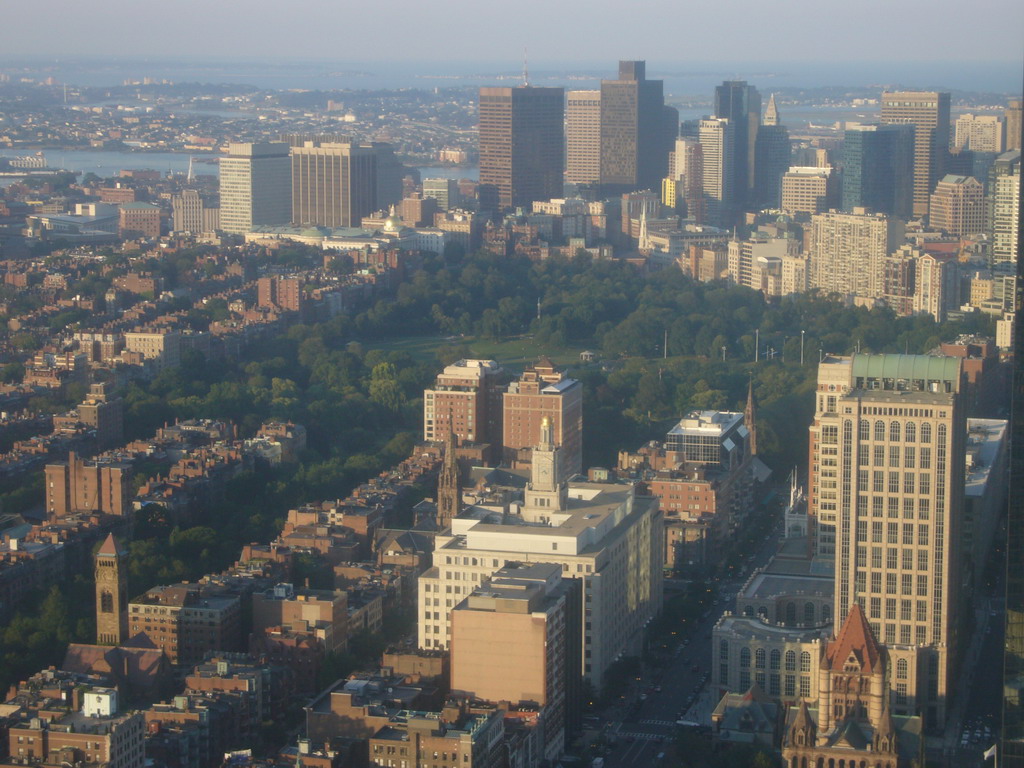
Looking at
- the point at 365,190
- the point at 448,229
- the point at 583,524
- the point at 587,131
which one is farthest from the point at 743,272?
the point at 583,524

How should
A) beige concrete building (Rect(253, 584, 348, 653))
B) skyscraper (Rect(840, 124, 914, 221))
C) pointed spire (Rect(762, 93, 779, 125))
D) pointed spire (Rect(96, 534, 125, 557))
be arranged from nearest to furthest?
beige concrete building (Rect(253, 584, 348, 653)) → pointed spire (Rect(96, 534, 125, 557)) → skyscraper (Rect(840, 124, 914, 221)) → pointed spire (Rect(762, 93, 779, 125))

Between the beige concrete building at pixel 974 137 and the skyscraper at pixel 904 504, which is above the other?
the beige concrete building at pixel 974 137

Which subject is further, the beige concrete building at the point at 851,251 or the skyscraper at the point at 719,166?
the skyscraper at the point at 719,166

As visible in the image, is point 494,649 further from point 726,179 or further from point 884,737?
point 726,179

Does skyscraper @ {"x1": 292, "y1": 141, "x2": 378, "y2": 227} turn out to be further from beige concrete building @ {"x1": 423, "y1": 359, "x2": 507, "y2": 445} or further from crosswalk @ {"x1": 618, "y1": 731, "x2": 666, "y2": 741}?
crosswalk @ {"x1": 618, "y1": 731, "x2": 666, "y2": 741}

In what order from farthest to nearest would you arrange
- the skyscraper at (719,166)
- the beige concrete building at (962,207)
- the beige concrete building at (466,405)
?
the skyscraper at (719,166), the beige concrete building at (962,207), the beige concrete building at (466,405)

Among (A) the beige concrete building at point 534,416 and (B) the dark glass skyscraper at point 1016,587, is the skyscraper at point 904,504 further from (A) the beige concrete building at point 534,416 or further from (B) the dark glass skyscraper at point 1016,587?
(A) the beige concrete building at point 534,416

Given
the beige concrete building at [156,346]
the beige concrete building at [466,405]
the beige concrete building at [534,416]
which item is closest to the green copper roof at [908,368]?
the beige concrete building at [534,416]

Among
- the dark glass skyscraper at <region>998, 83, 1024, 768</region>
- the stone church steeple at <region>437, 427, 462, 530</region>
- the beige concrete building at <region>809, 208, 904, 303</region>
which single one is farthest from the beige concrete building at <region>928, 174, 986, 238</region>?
the dark glass skyscraper at <region>998, 83, 1024, 768</region>
